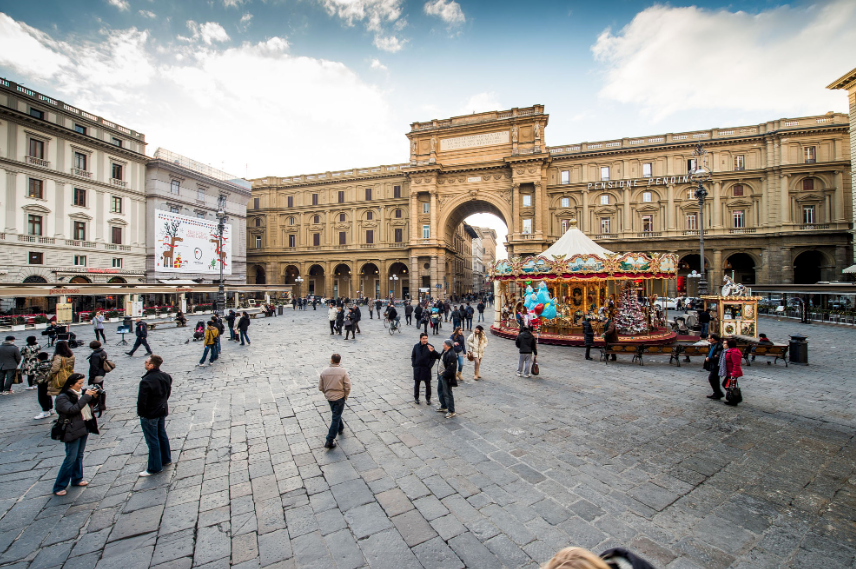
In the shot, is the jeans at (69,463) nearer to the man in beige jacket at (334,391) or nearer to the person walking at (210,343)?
the man in beige jacket at (334,391)

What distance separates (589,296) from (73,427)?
57.5 ft

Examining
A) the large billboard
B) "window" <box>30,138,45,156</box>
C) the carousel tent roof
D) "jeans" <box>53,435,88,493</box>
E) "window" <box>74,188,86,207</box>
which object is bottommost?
"jeans" <box>53,435,88,493</box>

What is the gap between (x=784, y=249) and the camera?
1260 inches

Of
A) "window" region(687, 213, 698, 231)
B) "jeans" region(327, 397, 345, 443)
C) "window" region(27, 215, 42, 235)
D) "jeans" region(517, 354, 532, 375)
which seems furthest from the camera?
"window" region(687, 213, 698, 231)

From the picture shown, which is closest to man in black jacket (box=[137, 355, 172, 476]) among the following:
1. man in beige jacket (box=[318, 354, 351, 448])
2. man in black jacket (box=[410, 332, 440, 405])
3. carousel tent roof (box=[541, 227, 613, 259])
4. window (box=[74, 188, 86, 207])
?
man in beige jacket (box=[318, 354, 351, 448])

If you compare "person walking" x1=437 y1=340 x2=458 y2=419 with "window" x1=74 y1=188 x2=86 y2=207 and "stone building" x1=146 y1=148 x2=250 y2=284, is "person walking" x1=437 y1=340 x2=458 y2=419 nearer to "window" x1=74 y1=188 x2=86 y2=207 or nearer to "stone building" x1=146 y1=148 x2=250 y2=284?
"stone building" x1=146 y1=148 x2=250 y2=284

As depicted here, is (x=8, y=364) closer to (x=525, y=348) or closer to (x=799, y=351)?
(x=525, y=348)

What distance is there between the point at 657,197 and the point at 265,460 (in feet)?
135

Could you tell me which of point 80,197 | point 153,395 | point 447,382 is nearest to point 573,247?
point 447,382

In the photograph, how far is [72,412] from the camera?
13.2 feet

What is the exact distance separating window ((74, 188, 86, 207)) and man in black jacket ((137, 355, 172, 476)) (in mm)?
32737

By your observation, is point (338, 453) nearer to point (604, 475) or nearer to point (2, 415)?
point (604, 475)

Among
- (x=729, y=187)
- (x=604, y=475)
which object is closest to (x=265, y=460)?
(x=604, y=475)

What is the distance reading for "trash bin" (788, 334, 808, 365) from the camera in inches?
399
